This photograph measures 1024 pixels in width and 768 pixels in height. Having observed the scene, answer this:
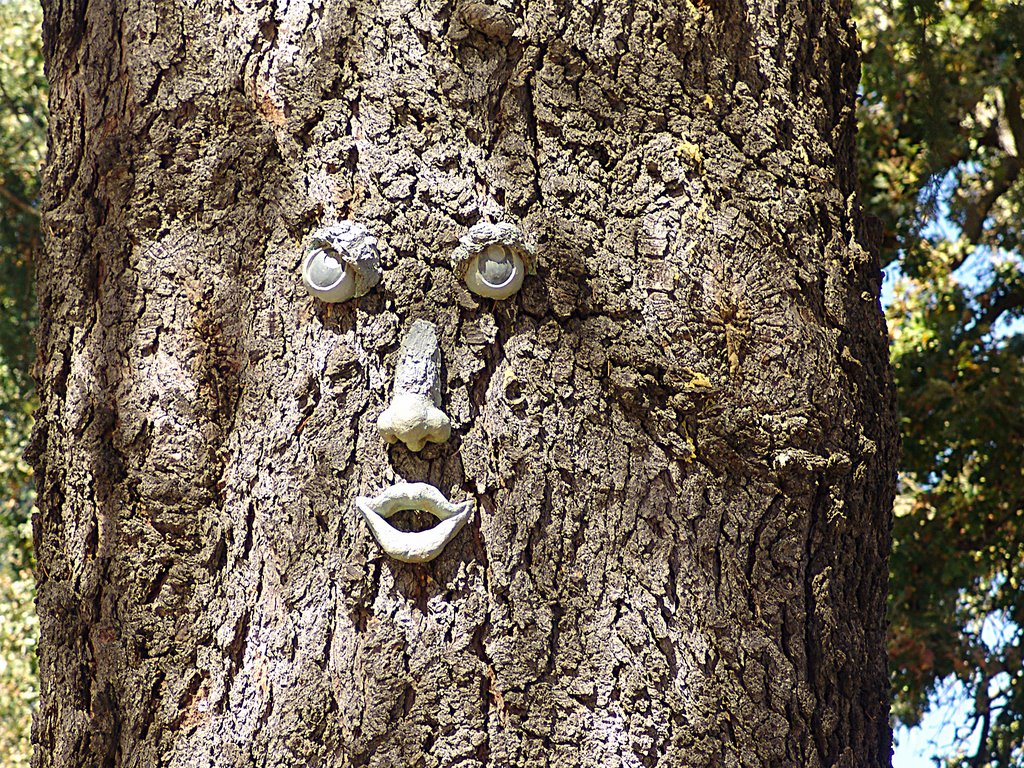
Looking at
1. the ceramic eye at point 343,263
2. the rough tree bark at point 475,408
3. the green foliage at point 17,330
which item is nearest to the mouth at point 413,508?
the rough tree bark at point 475,408

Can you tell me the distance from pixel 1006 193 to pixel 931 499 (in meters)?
1.45

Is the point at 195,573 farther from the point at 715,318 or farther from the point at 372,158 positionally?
the point at 715,318

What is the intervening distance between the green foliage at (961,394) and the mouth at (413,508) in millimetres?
3747

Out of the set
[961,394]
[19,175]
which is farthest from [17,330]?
[961,394]

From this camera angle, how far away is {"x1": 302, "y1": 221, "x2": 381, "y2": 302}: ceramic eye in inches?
51.9

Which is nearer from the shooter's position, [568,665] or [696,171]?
[568,665]

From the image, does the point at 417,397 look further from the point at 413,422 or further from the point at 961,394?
the point at 961,394

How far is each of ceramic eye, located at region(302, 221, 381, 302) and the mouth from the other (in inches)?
9.7

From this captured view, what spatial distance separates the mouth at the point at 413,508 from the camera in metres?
1.27

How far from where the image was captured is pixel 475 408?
51.9 inches

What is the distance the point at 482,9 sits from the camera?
1.38 meters

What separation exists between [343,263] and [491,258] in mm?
178

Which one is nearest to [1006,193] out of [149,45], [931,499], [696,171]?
[931,499]

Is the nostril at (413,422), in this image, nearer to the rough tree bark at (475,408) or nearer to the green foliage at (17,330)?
the rough tree bark at (475,408)
